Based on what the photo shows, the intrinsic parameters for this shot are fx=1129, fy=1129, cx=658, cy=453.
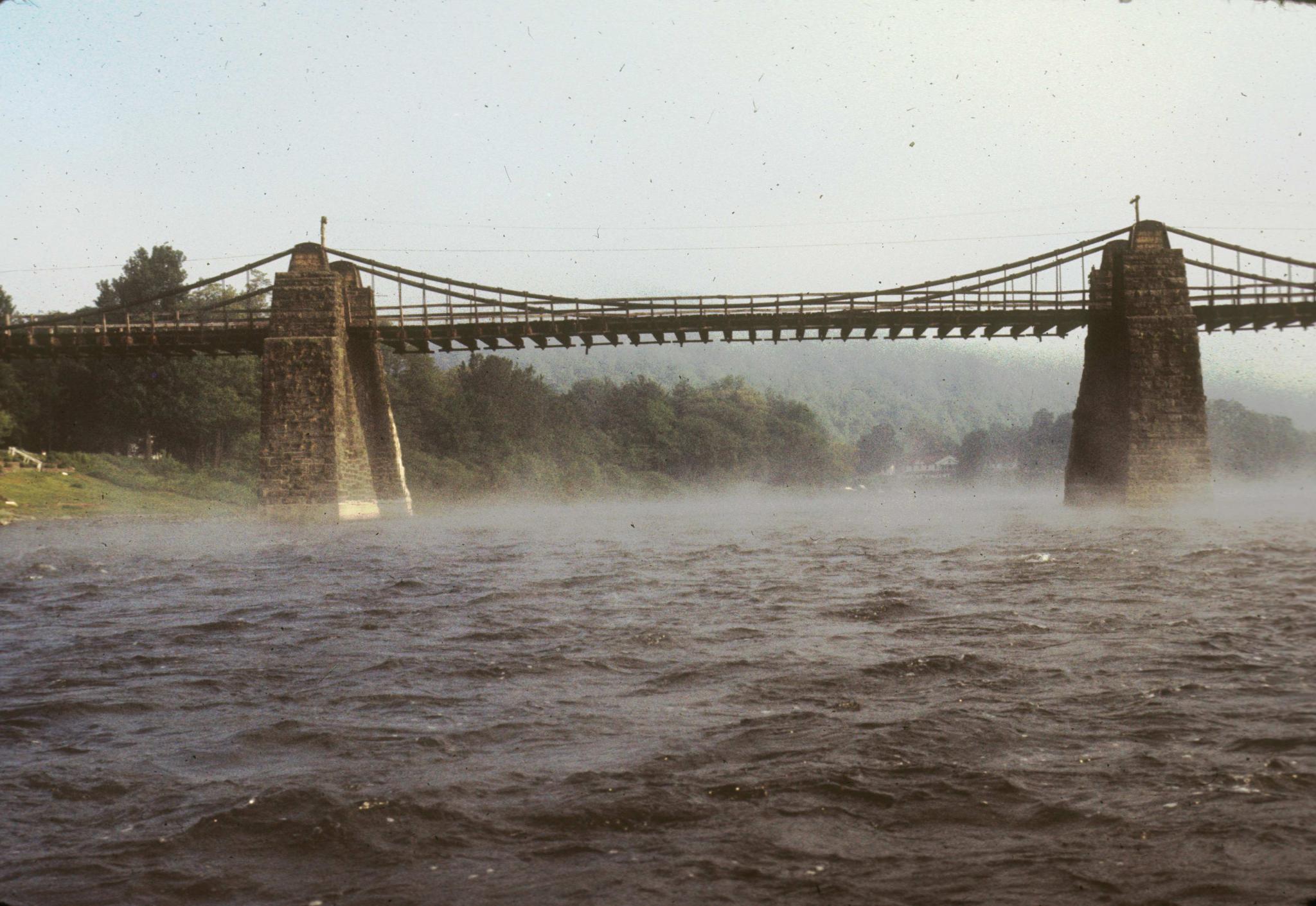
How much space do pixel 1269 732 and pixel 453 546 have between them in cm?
2634

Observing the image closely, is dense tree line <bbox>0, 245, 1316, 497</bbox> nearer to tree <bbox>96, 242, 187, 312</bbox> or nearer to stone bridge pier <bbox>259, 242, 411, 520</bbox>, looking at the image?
tree <bbox>96, 242, 187, 312</bbox>

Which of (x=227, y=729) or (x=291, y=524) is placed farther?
(x=291, y=524)

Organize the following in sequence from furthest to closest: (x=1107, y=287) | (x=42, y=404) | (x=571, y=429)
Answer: (x=571, y=429), (x=42, y=404), (x=1107, y=287)

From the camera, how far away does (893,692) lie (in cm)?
902

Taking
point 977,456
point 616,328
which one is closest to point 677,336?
point 616,328

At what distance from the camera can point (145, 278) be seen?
82.6m

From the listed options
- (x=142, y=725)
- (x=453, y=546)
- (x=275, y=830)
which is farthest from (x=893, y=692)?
(x=453, y=546)

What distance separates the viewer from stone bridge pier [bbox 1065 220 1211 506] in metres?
44.8

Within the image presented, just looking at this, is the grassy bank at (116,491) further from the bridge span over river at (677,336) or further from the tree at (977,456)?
the tree at (977,456)

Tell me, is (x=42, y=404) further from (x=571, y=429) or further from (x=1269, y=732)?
(x=1269, y=732)

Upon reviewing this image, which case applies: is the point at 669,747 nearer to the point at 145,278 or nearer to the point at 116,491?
the point at 116,491

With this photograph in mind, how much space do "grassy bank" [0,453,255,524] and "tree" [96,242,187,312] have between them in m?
17.2

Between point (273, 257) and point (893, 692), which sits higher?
point (273, 257)

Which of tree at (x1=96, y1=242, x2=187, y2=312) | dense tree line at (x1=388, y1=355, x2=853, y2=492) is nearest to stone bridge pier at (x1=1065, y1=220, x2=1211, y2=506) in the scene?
dense tree line at (x1=388, y1=355, x2=853, y2=492)
